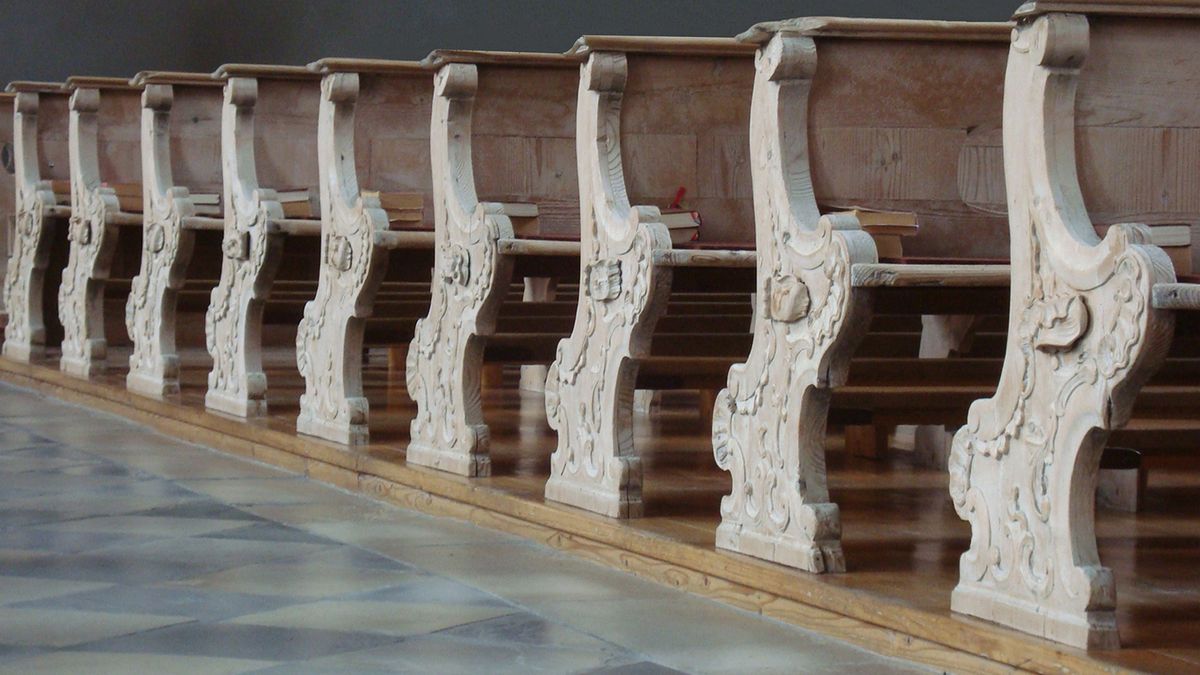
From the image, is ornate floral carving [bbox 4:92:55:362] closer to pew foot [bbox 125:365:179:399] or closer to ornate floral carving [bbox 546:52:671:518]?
pew foot [bbox 125:365:179:399]

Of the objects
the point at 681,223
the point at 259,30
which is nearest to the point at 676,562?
the point at 681,223

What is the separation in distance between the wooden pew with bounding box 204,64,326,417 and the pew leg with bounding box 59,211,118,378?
95 centimetres

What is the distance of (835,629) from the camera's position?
8.82 ft

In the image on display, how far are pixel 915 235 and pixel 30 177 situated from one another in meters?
4.40

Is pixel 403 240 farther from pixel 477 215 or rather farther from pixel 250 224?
pixel 250 224

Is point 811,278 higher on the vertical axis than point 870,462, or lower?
higher

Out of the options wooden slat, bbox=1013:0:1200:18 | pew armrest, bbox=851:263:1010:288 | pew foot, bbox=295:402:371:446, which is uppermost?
wooden slat, bbox=1013:0:1200:18

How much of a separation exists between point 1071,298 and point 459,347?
72.9 inches

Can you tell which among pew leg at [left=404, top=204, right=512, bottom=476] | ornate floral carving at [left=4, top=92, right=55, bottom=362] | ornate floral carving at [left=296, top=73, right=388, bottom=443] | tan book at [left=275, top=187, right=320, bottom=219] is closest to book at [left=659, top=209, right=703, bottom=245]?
pew leg at [left=404, top=204, right=512, bottom=476]

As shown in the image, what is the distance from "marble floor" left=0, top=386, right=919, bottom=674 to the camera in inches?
101

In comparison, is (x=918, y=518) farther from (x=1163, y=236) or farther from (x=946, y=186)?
(x=1163, y=236)

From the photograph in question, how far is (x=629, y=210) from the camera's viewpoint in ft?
11.3

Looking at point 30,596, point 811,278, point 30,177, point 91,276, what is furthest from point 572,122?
point 30,177

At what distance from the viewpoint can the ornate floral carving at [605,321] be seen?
336cm
